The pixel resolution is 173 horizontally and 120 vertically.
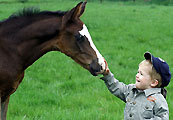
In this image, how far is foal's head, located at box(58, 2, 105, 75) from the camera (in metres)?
2.99

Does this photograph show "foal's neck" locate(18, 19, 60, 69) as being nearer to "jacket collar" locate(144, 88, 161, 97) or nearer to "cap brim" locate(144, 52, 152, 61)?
"cap brim" locate(144, 52, 152, 61)

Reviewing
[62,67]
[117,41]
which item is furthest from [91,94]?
[117,41]

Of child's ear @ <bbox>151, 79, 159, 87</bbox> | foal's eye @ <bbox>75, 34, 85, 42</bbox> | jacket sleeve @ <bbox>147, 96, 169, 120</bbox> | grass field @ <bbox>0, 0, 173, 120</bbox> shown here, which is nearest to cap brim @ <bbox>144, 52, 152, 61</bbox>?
child's ear @ <bbox>151, 79, 159, 87</bbox>

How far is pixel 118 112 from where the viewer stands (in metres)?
4.18

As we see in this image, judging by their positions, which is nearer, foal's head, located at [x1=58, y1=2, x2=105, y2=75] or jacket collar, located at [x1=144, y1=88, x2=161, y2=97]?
jacket collar, located at [x1=144, y1=88, x2=161, y2=97]

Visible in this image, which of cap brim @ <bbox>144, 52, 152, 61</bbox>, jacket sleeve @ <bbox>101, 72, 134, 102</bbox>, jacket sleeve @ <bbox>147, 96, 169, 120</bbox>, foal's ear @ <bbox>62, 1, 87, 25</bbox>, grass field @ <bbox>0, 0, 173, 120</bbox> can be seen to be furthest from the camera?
grass field @ <bbox>0, 0, 173, 120</bbox>

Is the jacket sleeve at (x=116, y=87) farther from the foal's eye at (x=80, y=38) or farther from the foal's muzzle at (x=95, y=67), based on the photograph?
the foal's eye at (x=80, y=38)

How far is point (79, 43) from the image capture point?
3.04m

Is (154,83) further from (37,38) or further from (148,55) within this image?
(37,38)

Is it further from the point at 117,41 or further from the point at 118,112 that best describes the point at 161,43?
the point at 118,112

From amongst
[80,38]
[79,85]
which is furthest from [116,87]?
[79,85]

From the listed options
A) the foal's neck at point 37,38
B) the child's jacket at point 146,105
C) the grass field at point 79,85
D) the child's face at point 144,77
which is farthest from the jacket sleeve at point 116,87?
the grass field at point 79,85

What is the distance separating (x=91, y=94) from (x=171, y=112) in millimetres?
1409

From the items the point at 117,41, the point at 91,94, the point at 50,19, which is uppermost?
the point at 50,19
